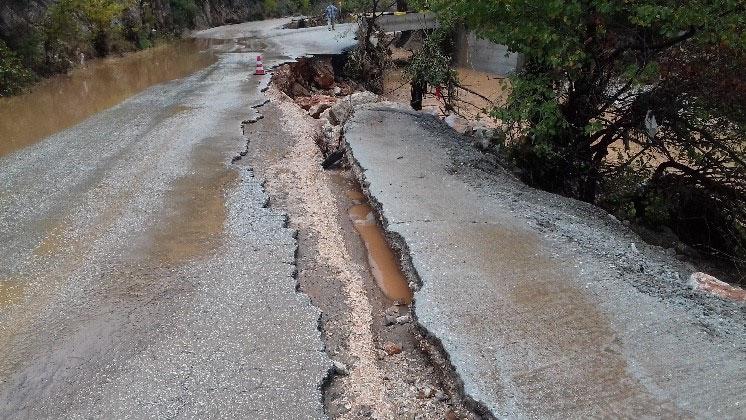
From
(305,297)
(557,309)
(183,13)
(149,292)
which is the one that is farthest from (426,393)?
(183,13)

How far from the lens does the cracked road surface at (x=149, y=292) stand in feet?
10.4

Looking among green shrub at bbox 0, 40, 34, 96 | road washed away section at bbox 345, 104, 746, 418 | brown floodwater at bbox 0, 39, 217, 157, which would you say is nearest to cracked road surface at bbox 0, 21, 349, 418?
road washed away section at bbox 345, 104, 746, 418

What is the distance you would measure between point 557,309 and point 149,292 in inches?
115

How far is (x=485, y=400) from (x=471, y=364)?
0.96 ft

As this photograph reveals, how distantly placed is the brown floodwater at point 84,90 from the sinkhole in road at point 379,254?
215 inches

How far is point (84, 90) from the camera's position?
12.6m

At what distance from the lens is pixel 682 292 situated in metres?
3.84

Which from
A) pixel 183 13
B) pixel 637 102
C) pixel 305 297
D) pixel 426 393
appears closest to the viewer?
pixel 426 393

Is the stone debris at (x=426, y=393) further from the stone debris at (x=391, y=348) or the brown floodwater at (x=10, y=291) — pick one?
the brown floodwater at (x=10, y=291)

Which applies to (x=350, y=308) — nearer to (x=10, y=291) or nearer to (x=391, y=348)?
(x=391, y=348)

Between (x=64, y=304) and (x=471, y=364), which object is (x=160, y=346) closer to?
(x=64, y=304)

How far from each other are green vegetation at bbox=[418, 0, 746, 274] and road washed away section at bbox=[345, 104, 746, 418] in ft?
4.15

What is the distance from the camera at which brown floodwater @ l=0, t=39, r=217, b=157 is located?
9.45 metres

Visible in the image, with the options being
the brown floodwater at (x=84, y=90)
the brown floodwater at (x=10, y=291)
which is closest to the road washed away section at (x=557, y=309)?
the brown floodwater at (x=10, y=291)
